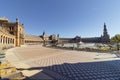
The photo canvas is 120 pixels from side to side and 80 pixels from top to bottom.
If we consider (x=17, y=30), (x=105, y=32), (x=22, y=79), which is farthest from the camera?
(x=105, y=32)

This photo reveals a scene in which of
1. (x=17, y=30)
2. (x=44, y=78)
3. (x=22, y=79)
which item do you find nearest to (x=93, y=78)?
(x=44, y=78)

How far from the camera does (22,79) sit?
628 cm

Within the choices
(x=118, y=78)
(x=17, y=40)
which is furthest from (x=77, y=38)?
(x=118, y=78)

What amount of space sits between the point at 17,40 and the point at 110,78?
5134cm

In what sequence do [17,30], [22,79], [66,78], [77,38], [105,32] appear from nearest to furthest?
[22,79], [66,78], [17,30], [105,32], [77,38]

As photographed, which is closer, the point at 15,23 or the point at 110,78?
the point at 110,78

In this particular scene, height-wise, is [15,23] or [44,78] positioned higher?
[15,23]

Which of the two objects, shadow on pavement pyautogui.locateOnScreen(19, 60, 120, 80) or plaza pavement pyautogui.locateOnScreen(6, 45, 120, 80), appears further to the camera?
plaza pavement pyautogui.locateOnScreen(6, 45, 120, 80)

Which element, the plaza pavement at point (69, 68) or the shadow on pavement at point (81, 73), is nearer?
the shadow on pavement at point (81, 73)

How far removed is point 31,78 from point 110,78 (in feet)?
15.2

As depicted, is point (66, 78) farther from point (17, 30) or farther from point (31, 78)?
point (17, 30)

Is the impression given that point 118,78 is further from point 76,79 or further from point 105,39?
point 105,39

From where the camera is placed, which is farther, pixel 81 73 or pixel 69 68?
pixel 69 68

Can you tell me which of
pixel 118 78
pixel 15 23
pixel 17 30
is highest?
pixel 15 23
